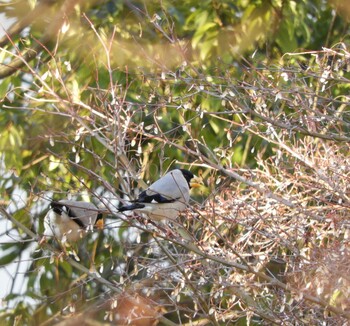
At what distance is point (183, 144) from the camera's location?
6.18 metres

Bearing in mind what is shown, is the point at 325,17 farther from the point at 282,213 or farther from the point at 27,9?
the point at 282,213

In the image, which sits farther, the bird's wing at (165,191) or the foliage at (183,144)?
the bird's wing at (165,191)

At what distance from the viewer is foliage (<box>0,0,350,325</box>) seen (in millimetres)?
4398

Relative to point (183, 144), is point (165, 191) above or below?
above

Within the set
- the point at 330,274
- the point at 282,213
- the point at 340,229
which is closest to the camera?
the point at 330,274

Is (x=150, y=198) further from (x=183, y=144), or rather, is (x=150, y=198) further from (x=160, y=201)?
(x=183, y=144)

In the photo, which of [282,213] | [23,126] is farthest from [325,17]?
[282,213]

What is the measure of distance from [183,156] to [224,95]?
7.04 feet

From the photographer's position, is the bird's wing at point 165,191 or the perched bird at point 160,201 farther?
the bird's wing at point 165,191

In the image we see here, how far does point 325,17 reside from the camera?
24.6 feet

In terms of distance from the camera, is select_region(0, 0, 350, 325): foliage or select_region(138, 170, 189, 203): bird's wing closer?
select_region(0, 0, 350, 325): foliage

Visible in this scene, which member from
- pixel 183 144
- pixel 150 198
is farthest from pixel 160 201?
pixel 183 144

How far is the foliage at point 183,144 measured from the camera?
440 centimetres

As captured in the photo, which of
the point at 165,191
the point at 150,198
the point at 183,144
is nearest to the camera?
the point at 150,198
